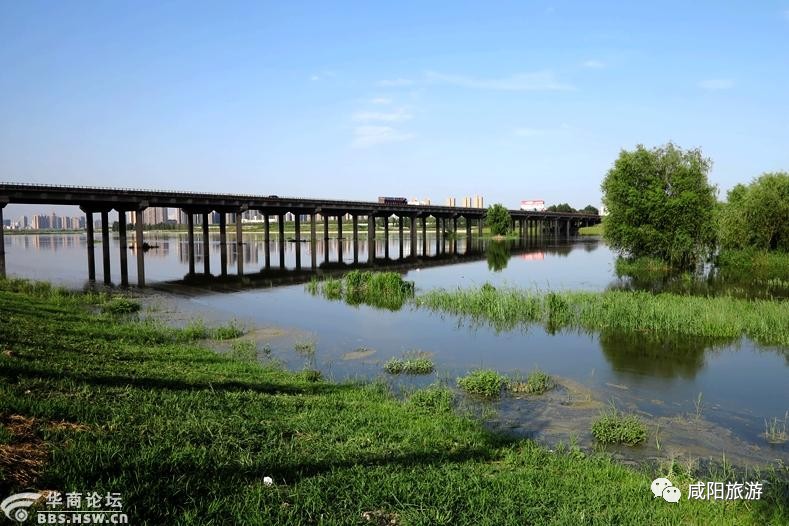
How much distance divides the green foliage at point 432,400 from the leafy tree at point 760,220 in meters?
46.9

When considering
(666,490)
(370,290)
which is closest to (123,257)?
(370,290)

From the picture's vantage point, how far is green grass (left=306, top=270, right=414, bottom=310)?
29.7 meters

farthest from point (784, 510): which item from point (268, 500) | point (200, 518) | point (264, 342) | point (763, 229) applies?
point (763, 229)

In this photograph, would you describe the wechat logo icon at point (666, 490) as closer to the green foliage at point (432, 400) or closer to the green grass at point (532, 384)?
the green foliage at point (432, 400)

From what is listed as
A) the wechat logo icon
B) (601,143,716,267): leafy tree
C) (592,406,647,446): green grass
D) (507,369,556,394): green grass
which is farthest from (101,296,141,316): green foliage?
(601,143,716,267): leafy tree

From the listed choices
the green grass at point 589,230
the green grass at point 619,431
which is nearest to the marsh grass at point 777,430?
the green grass at point 619,431

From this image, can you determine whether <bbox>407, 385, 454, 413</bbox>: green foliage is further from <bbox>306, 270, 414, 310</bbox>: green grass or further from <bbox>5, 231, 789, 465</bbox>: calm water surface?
<bbox>306, 270, 414, 310</bbox>: green grass

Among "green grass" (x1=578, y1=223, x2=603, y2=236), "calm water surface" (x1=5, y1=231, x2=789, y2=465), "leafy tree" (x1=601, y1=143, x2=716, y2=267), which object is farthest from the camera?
"green grass" (x1=578, y1=223, x2=603, y2=236)

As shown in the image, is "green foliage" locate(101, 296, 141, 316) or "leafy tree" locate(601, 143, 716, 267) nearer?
"green foliage" locate(101, 296, 141, 316)

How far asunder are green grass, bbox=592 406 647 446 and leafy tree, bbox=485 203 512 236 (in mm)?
109432

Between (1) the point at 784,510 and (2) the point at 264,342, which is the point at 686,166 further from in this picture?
(1) the point at 784,510

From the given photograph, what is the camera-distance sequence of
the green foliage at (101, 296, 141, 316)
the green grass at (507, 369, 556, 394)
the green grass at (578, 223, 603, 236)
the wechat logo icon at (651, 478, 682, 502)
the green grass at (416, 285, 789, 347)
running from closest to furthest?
the wechat logo icon at (651, 478, 682, 502) → the green grass at (507, 369, 556, 394) → the green grass at (416, 285, 789, 347) → the green foliage at (101, 296, 141, 316) → the green grass at (578, 223, 603, 236)

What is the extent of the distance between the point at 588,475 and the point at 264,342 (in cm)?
1356

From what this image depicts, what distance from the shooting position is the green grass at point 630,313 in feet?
67.4
